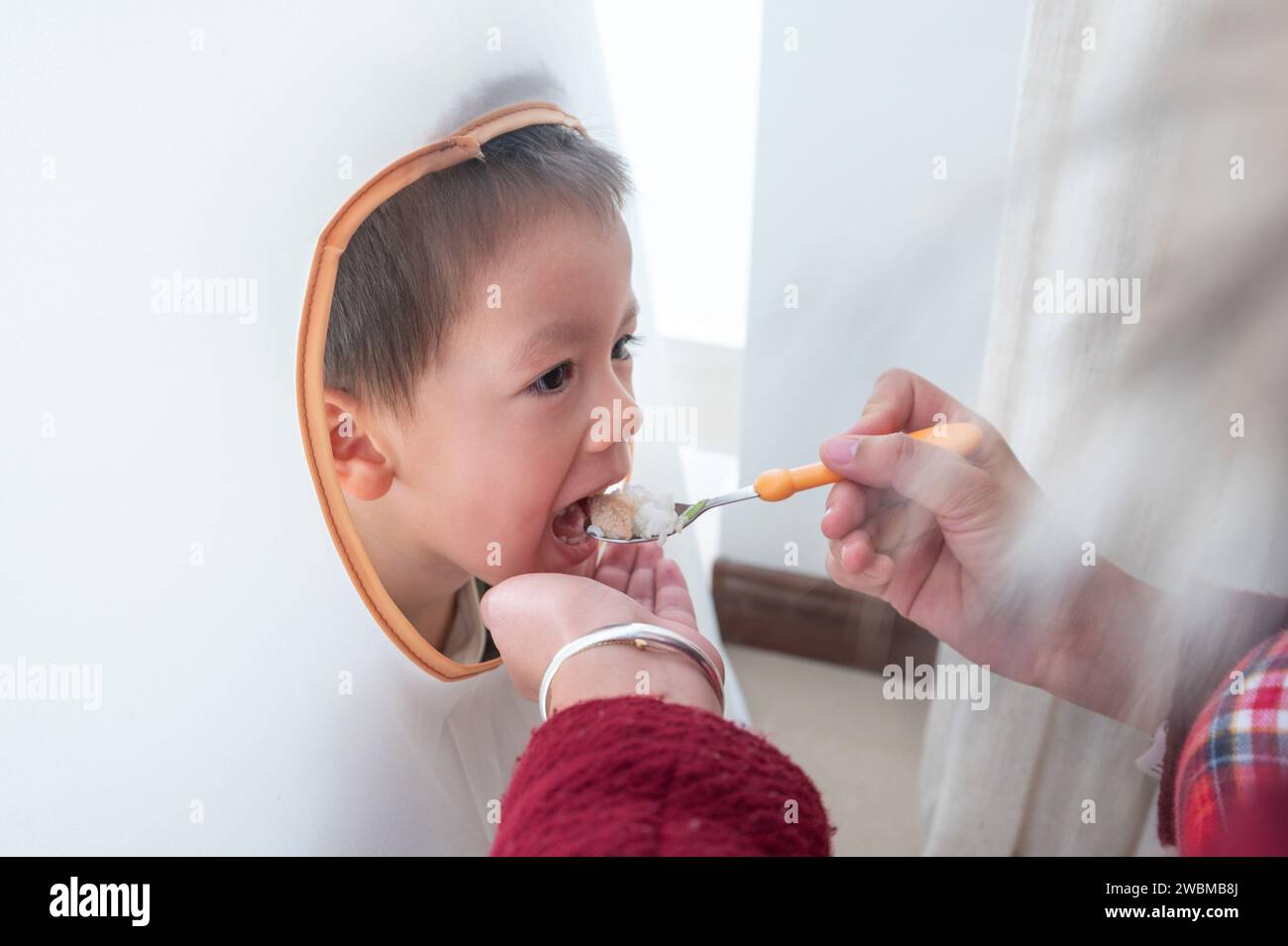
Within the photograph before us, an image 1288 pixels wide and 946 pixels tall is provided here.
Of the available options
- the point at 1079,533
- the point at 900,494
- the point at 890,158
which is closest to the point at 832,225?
the point at 890,158

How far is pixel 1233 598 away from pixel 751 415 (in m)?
0.37

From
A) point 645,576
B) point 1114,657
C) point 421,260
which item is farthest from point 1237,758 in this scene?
point 421,260

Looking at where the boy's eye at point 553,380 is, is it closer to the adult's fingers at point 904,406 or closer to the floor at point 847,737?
the adult's fingers at point 904,406

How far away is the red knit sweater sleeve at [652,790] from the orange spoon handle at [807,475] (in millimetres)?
186

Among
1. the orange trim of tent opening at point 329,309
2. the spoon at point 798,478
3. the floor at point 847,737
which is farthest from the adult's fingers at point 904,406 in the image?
the floor at point 847,737

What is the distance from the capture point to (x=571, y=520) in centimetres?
66

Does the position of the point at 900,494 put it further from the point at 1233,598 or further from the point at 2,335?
the point at 2,335

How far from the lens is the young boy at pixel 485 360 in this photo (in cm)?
55

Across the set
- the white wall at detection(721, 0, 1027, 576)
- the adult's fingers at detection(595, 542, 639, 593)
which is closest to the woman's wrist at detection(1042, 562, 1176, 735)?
the white wall at detection(721, 0, 1027, 576)

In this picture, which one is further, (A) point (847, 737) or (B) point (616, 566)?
(A) point (847, 737)

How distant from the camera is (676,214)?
2.29 ft

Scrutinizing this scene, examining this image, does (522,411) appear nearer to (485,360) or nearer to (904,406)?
(485,360)

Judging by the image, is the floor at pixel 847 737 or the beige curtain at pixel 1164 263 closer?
the beige curtain at pixel 1164 263

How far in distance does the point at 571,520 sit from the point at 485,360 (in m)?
0.14
